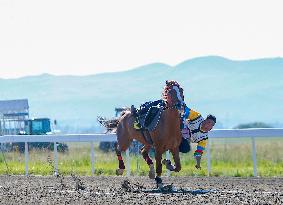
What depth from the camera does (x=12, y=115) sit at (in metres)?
38.0

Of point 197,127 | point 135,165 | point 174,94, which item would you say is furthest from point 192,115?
point 135,165

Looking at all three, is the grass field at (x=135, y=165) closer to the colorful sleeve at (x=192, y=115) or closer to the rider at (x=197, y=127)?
Answer: the rider at (x=197, y=127)

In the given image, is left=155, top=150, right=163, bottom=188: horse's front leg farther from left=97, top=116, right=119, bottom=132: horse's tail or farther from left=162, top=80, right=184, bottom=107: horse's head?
left=97, top=116, right=119, bottom=132: horse's tail

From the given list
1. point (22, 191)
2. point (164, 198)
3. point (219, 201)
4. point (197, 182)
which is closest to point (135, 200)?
point (164, 198)

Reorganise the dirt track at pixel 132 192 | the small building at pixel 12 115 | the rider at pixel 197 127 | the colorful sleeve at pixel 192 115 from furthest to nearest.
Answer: the small building at pixel 12 115
the colorful sleeve at pixel 192 115
the rider at pixel 197 127
the dirt track at pixel 132 192

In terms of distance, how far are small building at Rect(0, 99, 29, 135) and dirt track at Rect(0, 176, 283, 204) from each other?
63.2ft

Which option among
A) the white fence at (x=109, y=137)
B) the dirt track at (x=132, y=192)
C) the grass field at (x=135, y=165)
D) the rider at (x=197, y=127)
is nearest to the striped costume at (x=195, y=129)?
the rider at (x=197, y=127)

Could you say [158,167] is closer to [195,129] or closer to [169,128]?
[169,128]

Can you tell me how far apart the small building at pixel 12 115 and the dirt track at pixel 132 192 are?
1926cm

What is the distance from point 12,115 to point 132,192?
978 inches

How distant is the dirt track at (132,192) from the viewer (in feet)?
40.1

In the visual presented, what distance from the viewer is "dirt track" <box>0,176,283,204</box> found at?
12219mm

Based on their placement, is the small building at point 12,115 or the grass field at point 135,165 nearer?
the grass field at point 135,165

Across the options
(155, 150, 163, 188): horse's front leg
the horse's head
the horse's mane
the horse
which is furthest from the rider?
the horse's mane
